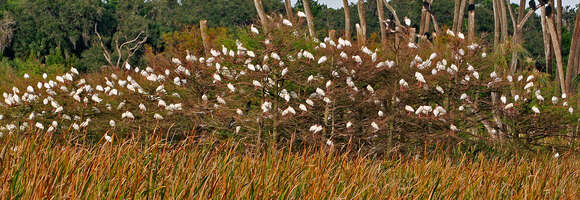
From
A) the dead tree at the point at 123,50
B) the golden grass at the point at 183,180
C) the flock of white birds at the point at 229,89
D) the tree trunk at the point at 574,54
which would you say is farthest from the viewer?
the dead tree at the point at 123,50

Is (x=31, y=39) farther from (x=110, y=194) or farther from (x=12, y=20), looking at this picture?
(x=110, y=194)

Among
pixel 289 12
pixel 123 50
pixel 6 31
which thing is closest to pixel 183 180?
pixel 289 12

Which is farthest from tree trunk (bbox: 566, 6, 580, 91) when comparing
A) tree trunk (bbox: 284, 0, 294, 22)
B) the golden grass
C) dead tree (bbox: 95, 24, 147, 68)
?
dead tree (bbox: 95, 24, 147, 68)

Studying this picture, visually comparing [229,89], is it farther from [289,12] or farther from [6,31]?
[6,31]

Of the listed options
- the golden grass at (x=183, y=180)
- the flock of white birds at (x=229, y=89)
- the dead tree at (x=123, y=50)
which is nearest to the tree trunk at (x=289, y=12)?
the flock of white birds at (x=229, y=89)

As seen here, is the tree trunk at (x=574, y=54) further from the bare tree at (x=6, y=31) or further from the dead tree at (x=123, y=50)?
the bare tree at (x=6, y=31)

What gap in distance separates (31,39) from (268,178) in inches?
1580

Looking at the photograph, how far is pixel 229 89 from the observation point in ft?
31.5

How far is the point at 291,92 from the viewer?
923 centimetres

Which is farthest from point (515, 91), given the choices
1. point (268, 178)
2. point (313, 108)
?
point (268, 178)

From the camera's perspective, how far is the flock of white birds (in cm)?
902

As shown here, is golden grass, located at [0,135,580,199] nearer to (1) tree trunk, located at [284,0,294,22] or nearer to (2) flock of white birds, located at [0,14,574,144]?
(2) flock of white birds, located at [0,14,574,144]

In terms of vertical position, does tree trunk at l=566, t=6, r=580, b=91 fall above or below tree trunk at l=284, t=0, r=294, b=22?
below

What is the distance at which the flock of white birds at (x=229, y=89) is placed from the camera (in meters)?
9.02
